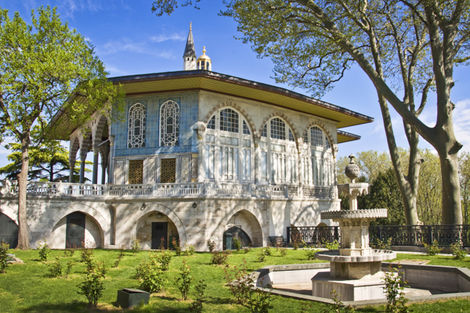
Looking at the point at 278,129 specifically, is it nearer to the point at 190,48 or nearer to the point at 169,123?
the point at 169,123

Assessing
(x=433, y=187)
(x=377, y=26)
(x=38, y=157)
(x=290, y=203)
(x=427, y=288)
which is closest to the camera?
(x=427, y=288)

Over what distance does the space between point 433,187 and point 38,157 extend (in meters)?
32.0

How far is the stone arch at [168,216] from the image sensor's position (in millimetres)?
17592

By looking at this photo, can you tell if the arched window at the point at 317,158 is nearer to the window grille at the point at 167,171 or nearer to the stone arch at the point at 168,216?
the window grille at the point at 167,171

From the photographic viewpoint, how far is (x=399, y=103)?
47.4 ft

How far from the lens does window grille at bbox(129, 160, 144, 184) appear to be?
66.2 ft

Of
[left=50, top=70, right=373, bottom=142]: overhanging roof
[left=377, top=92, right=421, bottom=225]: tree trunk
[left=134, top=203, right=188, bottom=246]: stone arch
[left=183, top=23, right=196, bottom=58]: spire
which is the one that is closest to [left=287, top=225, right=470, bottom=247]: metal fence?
[left=377, top=92, right=421, bottom=225]: tree trunk

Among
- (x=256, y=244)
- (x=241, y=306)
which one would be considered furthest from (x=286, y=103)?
(x=241, y=306)

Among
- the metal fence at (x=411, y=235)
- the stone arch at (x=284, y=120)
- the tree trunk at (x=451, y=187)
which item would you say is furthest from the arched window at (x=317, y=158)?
the tree trunk at (x=451, y=187)

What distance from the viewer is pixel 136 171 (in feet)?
66.5

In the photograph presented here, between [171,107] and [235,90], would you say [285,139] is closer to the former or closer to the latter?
[235,90]

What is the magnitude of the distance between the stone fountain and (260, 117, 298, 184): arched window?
42.7ft

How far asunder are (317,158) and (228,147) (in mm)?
6637

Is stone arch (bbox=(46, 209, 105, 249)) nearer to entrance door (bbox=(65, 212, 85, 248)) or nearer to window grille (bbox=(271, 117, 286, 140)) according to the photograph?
entrance door (bbox=(65, 212, 85, 248))
